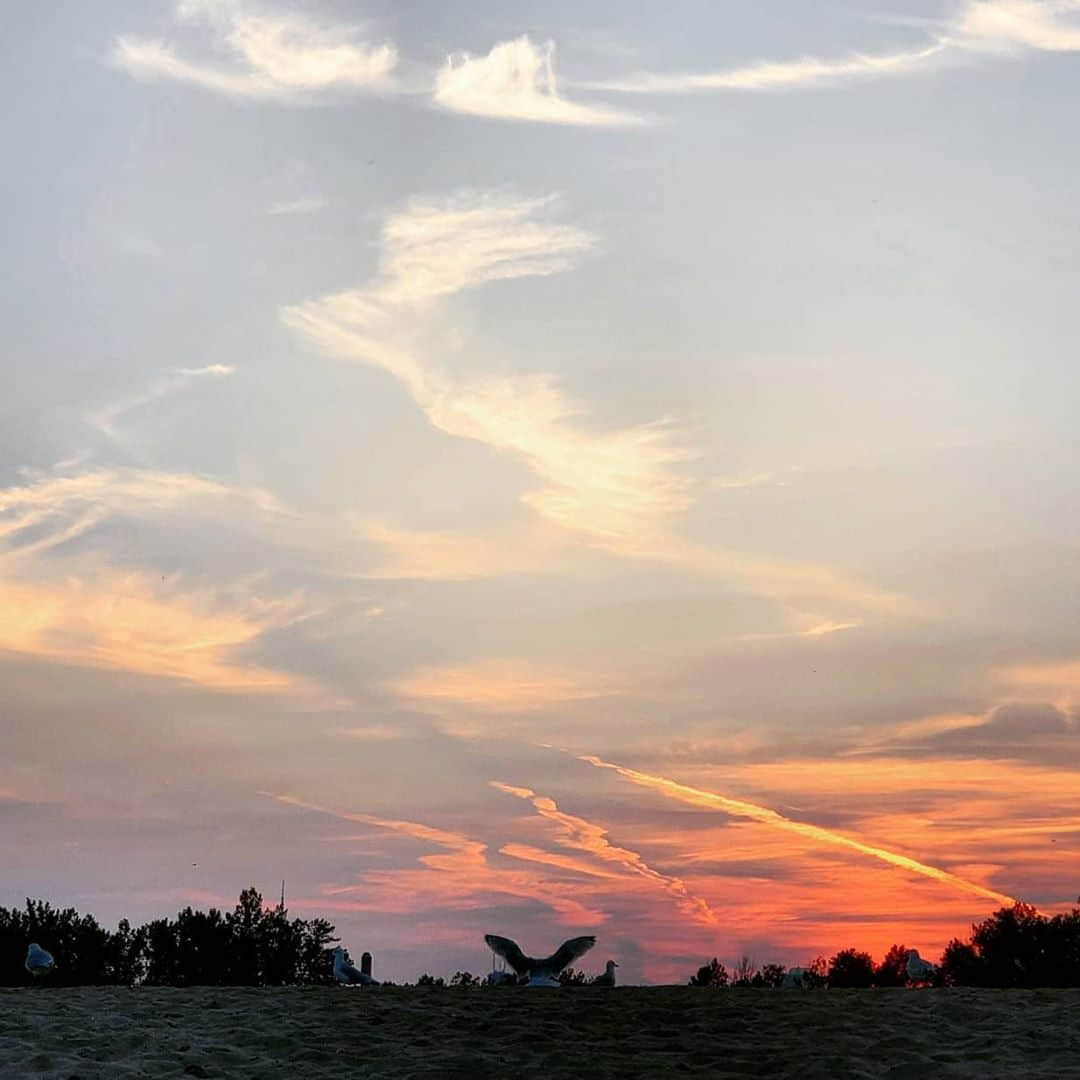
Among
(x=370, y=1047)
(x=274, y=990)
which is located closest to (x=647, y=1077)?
(x=370, y=1047)

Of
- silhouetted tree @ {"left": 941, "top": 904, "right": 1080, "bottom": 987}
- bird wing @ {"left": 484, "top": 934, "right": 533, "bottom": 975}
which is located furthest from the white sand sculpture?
silhouetted tree @ {"left": 941, "top": 904, "right": 1080, "bottom": 987}

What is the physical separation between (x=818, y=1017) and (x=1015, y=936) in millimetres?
24364

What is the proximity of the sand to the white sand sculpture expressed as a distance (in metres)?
3.89

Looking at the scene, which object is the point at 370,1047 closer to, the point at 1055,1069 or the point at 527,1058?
the point at 527,1058

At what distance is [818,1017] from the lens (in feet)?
87.5

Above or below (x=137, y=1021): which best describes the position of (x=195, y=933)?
above

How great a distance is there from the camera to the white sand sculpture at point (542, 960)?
3331 cm

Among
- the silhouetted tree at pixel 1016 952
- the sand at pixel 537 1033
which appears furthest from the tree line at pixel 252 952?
the sand at pixel 537 1033

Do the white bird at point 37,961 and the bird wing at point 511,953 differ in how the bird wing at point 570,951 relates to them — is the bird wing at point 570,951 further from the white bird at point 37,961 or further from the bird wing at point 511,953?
the white bird at point 37,961

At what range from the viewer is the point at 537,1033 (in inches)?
1014

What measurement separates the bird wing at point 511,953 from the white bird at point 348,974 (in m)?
2.61

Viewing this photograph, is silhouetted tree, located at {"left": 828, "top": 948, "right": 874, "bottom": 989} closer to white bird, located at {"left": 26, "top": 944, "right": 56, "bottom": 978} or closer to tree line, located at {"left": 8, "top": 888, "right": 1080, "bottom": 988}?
tree line, located at {"left": 8, "top": 888, "right": 1080, "bottom": 988}

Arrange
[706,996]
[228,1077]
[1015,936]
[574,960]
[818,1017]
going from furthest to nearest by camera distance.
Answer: [1015,936] → [574,960] → [706,996] → [818,1017] → [228,1077]

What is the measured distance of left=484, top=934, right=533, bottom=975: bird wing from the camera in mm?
33719
